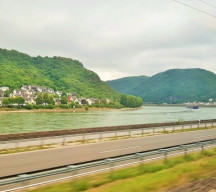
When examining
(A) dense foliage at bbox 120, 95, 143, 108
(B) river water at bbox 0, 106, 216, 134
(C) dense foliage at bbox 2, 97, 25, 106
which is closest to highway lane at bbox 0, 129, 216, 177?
(B) river water at bbox 0, 106, 216, 134

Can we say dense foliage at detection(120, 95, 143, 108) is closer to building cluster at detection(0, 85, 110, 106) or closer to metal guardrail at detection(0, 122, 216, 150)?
building cluster at detection(0, 85, 110, 106)

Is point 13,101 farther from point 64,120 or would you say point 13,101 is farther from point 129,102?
point 129,102

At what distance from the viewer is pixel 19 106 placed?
12381 cm

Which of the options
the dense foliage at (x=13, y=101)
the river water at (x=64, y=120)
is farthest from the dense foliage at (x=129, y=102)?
the river water at (x=64, y=120)

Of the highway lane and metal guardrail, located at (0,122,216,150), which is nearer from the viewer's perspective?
the highway lane

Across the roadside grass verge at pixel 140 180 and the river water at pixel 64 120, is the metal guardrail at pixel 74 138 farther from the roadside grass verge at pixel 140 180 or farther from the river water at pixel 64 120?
the river water at pixel 64 120

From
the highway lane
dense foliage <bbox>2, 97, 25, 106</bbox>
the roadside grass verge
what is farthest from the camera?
dense foliage <bbox>2, 97, 25, 106</bbox>

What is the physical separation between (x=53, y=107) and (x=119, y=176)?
120912mm

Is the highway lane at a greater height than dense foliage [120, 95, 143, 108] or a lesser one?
lesser

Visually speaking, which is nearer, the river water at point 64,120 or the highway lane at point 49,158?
the highway lane at point 49,158

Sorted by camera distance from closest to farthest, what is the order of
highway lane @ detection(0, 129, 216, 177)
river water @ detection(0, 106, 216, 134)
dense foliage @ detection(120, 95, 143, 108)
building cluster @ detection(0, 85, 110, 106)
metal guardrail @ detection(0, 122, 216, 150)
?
1. highway lane @ detection(0, 129, 216, 177)
2. metal guardrail @ detection(0, 122, 216, 150)
3. river water @ detection(0, 106, 216, 134)
4. building cluster @ detection(0, 85, 110, 106)
5. dense foliage @ detection(120, 95, 143, 108)

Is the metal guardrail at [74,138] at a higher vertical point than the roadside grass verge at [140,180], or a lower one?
lower

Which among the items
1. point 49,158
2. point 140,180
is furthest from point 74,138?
point 140,180

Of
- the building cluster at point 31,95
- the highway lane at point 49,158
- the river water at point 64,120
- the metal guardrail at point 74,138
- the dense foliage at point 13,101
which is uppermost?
the building cluster at point 31,95
